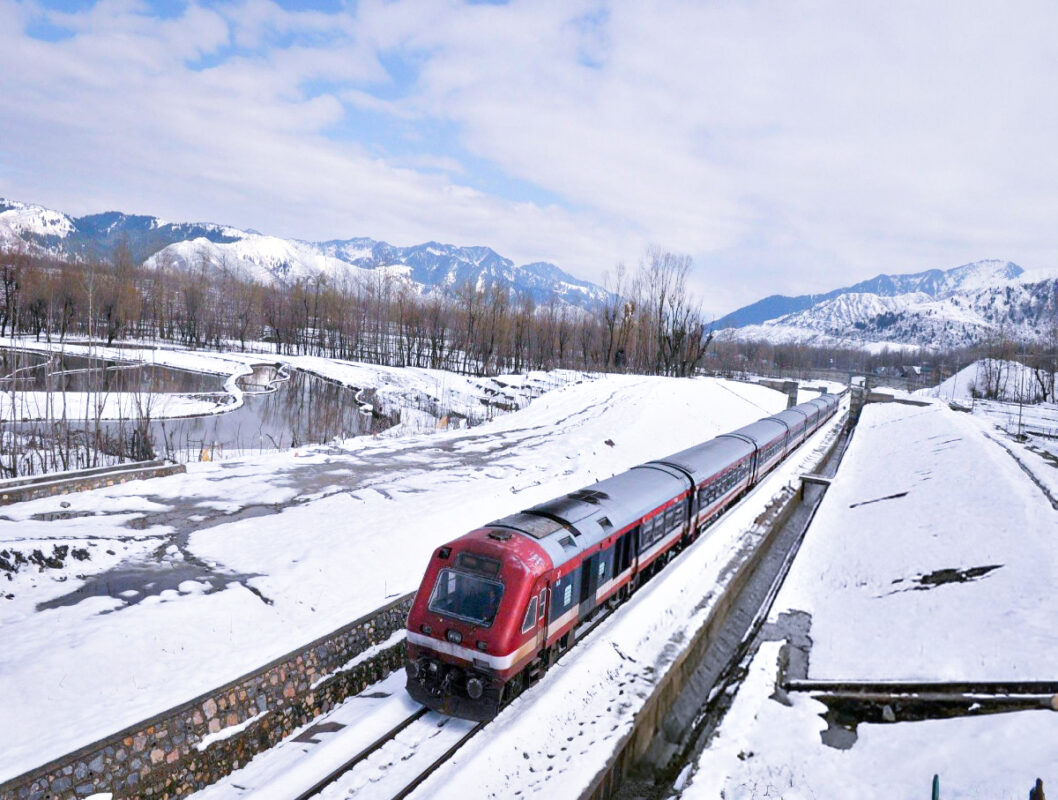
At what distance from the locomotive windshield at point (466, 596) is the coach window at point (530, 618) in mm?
587

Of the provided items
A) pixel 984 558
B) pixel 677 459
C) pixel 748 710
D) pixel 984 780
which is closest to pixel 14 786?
pixel 748 710

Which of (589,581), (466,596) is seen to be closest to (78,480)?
(466,596)

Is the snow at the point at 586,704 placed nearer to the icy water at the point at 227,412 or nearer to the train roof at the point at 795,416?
the icy water at the point at 227,412

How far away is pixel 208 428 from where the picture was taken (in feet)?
125

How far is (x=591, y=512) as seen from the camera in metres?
14.0

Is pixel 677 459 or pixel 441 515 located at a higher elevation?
pixel 677 459

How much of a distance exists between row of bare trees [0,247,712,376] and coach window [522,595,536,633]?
6277 cm

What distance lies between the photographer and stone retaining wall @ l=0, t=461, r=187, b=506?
59.4 ft

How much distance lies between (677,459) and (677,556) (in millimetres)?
3971

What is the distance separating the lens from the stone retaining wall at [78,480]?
18.1m

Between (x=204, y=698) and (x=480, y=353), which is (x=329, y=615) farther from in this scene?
(x=480, y=353)

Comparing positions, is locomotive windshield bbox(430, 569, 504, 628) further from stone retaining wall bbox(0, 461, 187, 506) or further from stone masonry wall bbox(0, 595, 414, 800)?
stone retaining wall bbox(0, 461, 187, 506)

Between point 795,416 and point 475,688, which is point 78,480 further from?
point 795,416

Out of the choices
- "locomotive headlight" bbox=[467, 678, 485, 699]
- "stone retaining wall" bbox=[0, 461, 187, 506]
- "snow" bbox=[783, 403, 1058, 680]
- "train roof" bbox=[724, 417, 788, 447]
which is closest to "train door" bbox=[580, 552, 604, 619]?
"locomotive headlight" bbox=[467, 678, 485, 699]
